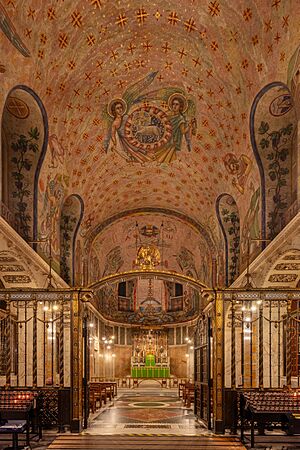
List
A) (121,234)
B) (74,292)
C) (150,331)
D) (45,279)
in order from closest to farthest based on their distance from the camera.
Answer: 1. (74,292)
2. (45,279)
3. (121,234)
4. (150,331)

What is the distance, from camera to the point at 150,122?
824 inches

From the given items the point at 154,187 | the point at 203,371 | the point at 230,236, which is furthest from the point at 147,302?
the point at 203,371

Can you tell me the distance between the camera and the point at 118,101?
19.5m

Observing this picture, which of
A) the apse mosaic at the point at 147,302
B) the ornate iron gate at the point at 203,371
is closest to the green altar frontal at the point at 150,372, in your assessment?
the apse mosaic at the point at 147,302

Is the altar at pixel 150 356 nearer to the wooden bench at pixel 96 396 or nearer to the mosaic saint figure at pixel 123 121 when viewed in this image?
the wooden bench at pixel 96 396

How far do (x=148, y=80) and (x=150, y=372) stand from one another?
22.9 metres

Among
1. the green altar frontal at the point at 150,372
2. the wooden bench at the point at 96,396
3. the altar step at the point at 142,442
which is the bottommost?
the green altar frontal at the point at 150,372

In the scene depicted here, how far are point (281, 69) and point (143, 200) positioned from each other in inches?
584

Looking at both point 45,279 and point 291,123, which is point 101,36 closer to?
point 291,123

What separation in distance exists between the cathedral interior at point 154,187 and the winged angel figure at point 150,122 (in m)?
0.07

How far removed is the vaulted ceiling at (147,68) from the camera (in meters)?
13.8

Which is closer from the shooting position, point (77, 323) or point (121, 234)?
point (77, 323)

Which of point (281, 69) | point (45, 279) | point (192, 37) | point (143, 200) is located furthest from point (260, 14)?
point (143, 200)

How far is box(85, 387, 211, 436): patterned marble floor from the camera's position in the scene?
13586 mm
